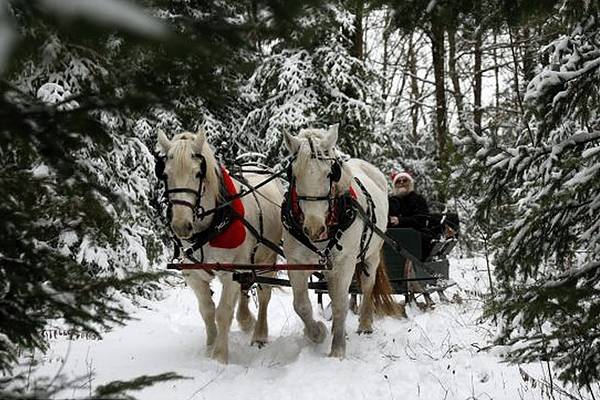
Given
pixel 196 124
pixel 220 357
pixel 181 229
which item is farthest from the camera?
pixel 220 357

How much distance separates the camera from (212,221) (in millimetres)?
5051

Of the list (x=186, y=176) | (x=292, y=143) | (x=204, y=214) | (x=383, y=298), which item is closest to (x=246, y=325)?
(x=383, y=298)

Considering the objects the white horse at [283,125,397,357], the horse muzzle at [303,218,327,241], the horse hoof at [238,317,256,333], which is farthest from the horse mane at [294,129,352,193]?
the horse hoof at [238,317,256,333]

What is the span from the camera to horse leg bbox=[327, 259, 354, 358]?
5301 millimetres

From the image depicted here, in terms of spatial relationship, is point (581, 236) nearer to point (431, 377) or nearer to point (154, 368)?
point (431, 377)

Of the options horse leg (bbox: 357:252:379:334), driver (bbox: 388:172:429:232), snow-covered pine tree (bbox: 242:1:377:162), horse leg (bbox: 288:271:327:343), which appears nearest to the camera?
horse leg (bbox: 288:271:327:343)

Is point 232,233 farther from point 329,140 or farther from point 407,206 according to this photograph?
point 407,206

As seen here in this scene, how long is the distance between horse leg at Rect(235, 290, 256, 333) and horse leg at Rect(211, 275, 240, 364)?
139cm

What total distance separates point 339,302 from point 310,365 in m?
0.72

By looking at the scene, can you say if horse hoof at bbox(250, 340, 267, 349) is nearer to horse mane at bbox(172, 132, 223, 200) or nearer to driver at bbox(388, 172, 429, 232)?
horse mane at bbox(172, 132, 223, 200)

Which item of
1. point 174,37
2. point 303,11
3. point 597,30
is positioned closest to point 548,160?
point 597,30

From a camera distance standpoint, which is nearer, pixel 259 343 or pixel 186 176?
pixel 186 176

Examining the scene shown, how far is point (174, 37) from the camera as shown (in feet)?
4.52

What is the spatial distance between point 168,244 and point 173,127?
2.66m
